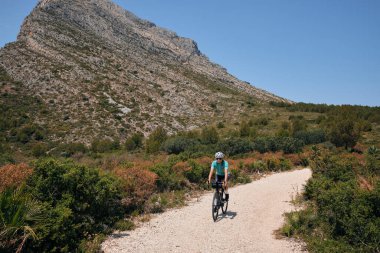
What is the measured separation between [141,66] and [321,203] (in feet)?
207

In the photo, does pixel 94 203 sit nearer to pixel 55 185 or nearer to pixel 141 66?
pixel 55 185

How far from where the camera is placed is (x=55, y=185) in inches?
335

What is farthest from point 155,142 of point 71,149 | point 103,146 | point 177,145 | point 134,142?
point 71,149

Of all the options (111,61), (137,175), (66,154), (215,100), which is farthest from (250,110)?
(137,175)

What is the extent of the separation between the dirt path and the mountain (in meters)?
32.9

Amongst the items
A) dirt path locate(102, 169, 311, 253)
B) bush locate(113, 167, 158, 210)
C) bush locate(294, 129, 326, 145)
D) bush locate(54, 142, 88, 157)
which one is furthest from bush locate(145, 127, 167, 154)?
dirt path locate(102, 169, 311, 253)

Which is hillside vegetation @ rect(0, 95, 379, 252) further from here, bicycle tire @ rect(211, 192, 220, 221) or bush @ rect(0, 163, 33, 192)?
bicycle tire @ rect(211, 192, 220, 221)

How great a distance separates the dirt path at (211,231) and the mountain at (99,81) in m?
32.9

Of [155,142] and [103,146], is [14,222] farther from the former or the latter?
[103,146]

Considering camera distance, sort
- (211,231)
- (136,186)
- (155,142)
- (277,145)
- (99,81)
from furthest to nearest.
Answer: (99,81), (155,142), (277,145), (136,186), (211,231)

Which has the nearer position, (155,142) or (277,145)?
(277,145)

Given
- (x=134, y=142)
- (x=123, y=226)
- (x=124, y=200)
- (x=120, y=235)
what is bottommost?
(x=120, y=235)

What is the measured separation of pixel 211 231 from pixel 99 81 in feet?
169

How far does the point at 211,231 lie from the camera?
8.98 m
